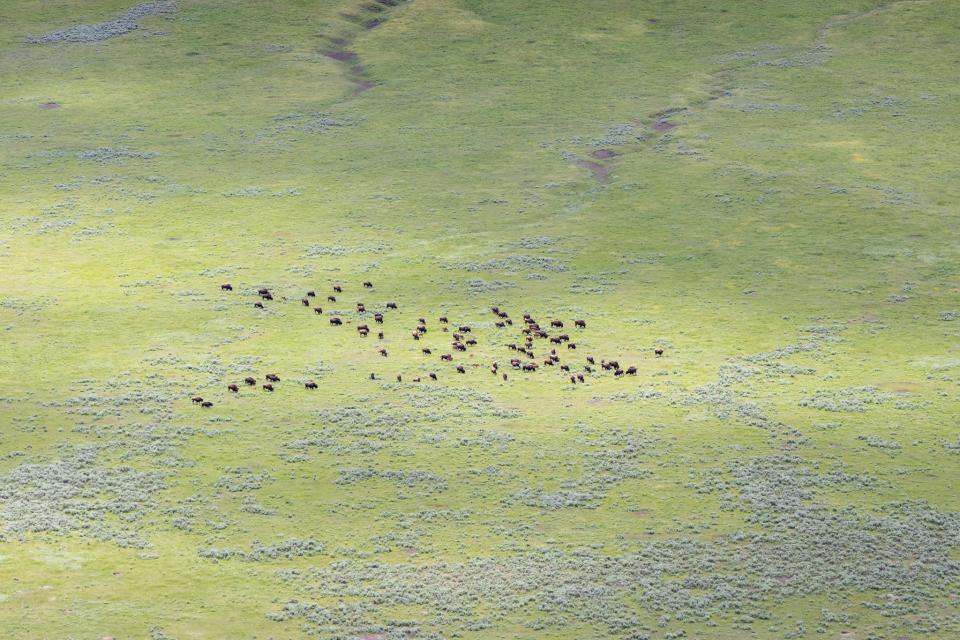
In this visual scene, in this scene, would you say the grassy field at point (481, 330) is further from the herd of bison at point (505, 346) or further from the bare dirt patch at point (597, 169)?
the herd of bison at point (505, 346)

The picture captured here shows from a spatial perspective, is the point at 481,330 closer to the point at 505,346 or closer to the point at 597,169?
the point at 505,346

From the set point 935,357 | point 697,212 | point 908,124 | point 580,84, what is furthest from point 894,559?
point 580,84

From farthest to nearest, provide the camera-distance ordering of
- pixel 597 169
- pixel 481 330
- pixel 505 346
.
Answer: pixel 597 169 → pixel 481 330 → pixel 505 346

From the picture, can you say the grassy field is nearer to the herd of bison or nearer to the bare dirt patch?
the bare dirt patch

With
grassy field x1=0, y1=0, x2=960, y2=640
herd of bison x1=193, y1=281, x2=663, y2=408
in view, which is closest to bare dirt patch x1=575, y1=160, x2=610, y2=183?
grassy field x1=0, y1=0, x2=960, y2=640

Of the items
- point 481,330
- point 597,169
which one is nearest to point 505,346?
point 481,330

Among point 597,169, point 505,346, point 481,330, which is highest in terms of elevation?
point 597,169

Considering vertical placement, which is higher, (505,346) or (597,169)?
(597,169)
